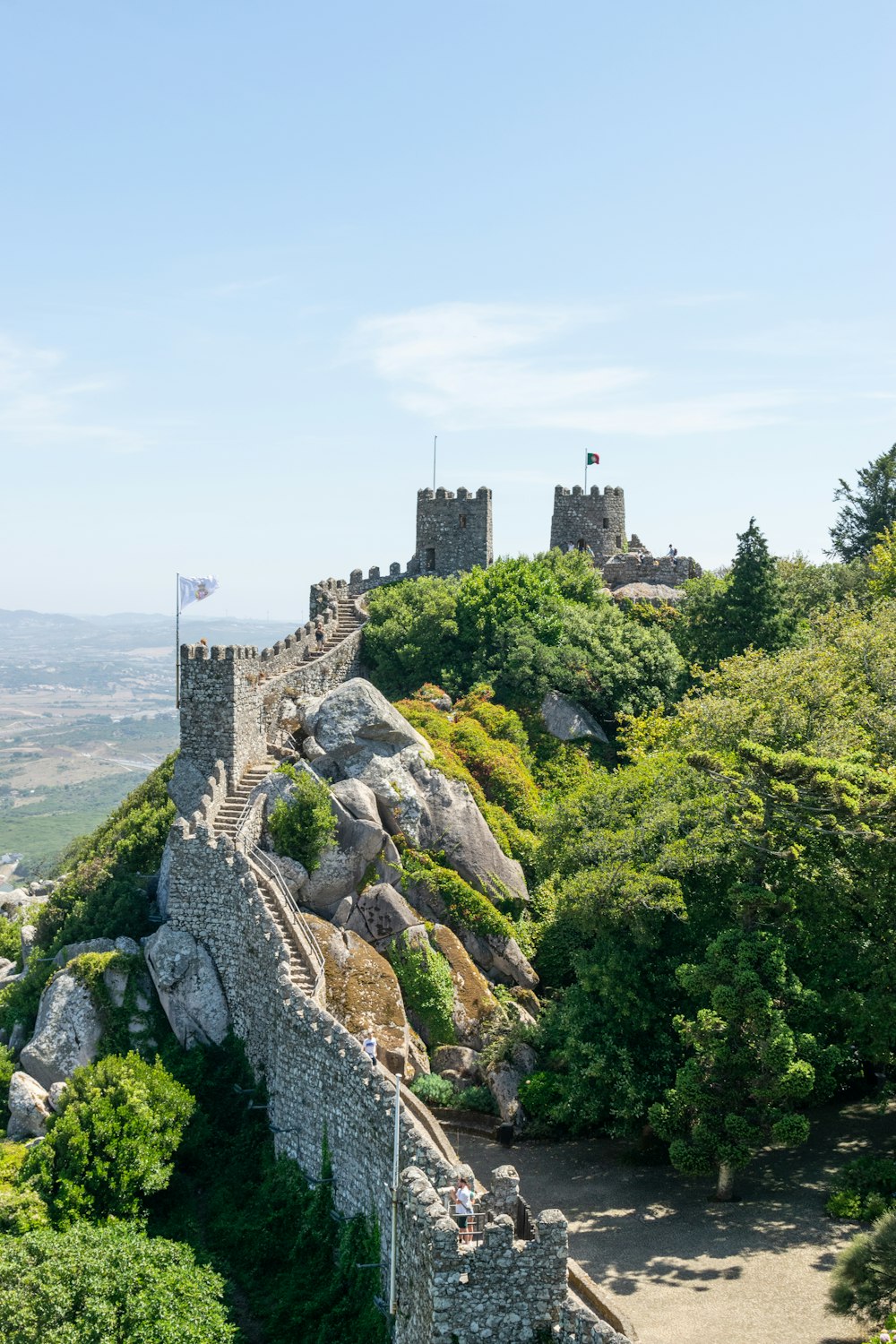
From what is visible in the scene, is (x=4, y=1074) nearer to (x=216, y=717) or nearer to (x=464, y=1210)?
(x=216, y=717)

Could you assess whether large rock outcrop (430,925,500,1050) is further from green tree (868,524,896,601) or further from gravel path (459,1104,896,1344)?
green tree (868,524,896,601)

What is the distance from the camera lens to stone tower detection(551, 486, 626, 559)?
6322 centimetres

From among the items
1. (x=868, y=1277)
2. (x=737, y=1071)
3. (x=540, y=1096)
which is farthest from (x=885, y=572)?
(x=868, y=1277)

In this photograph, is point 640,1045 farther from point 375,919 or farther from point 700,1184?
point 375,919

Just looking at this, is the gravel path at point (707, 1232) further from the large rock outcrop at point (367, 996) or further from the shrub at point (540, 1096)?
the large rock outcrop at point (367, 996)

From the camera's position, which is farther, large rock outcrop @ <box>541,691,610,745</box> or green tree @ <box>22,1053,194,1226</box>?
large rock outcrop @ <box>541,691,610,745</box>

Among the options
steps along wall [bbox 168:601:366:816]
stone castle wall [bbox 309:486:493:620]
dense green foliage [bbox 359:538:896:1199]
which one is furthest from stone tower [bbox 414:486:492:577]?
steps along wall [bbox 168:601:366:816]

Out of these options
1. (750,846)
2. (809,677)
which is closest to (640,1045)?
(750,846)

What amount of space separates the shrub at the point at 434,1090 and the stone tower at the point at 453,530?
1197 inches

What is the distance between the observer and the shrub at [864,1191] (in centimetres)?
2359

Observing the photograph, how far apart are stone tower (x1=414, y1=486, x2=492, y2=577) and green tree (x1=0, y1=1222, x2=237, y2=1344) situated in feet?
118

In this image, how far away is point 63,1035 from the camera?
31.7 meters

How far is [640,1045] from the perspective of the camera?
92.8ft

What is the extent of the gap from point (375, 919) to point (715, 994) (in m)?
10.3
